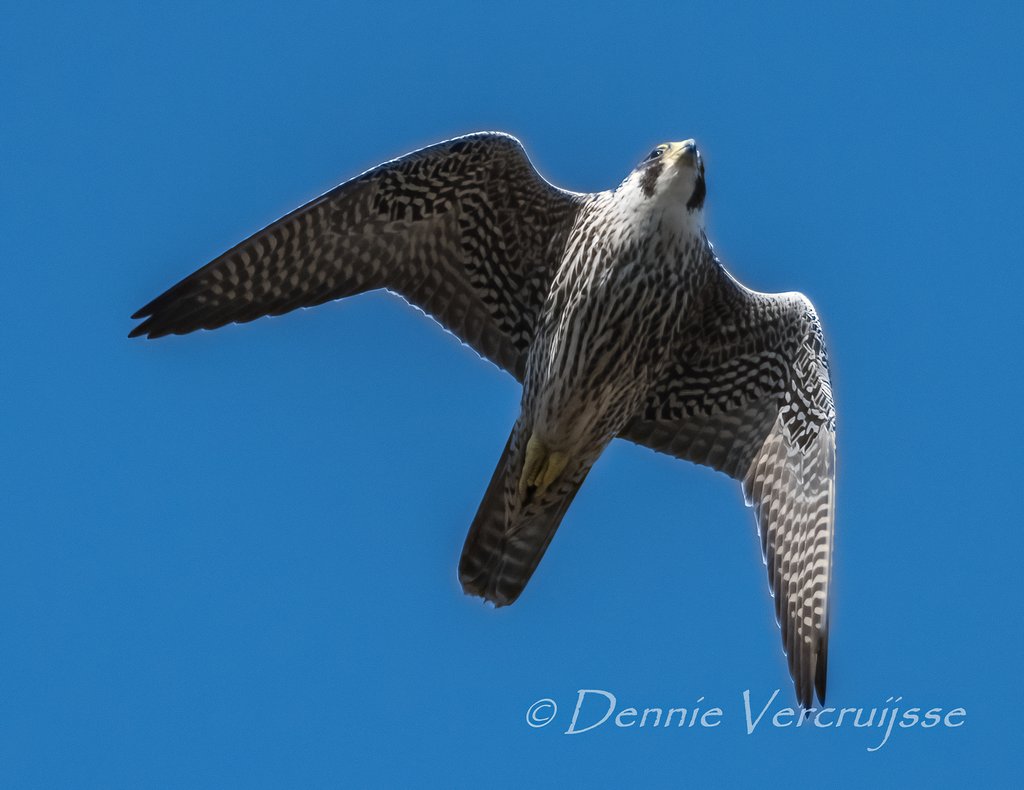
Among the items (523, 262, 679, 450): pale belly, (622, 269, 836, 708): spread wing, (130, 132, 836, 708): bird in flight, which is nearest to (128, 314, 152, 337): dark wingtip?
(130, 132, 836, 708): bird in flight

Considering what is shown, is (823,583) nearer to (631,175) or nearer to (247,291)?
(631,175)

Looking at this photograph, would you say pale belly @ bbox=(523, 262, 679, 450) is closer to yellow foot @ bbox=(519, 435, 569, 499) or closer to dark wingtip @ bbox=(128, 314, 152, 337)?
yellow foot @ bbox=(519, 435, 569, 499)

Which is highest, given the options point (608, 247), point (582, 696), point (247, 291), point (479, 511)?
point (608, 247)

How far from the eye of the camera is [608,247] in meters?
10.8

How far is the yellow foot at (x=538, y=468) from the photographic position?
11.2 meters

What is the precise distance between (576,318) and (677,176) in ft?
3.31

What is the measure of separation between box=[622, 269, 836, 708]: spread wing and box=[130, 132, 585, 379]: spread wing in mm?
1024

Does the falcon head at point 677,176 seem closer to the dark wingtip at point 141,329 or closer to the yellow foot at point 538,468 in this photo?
the yellow foot at point 538,468

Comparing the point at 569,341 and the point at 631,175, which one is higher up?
the point at 631,175

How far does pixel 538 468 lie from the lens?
36.8ft

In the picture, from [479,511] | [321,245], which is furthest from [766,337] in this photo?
[321,245]

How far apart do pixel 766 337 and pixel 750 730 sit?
2.41 metres

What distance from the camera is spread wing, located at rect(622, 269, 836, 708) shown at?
435 inches

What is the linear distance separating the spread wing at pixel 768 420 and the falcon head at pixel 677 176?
0.67 metres
